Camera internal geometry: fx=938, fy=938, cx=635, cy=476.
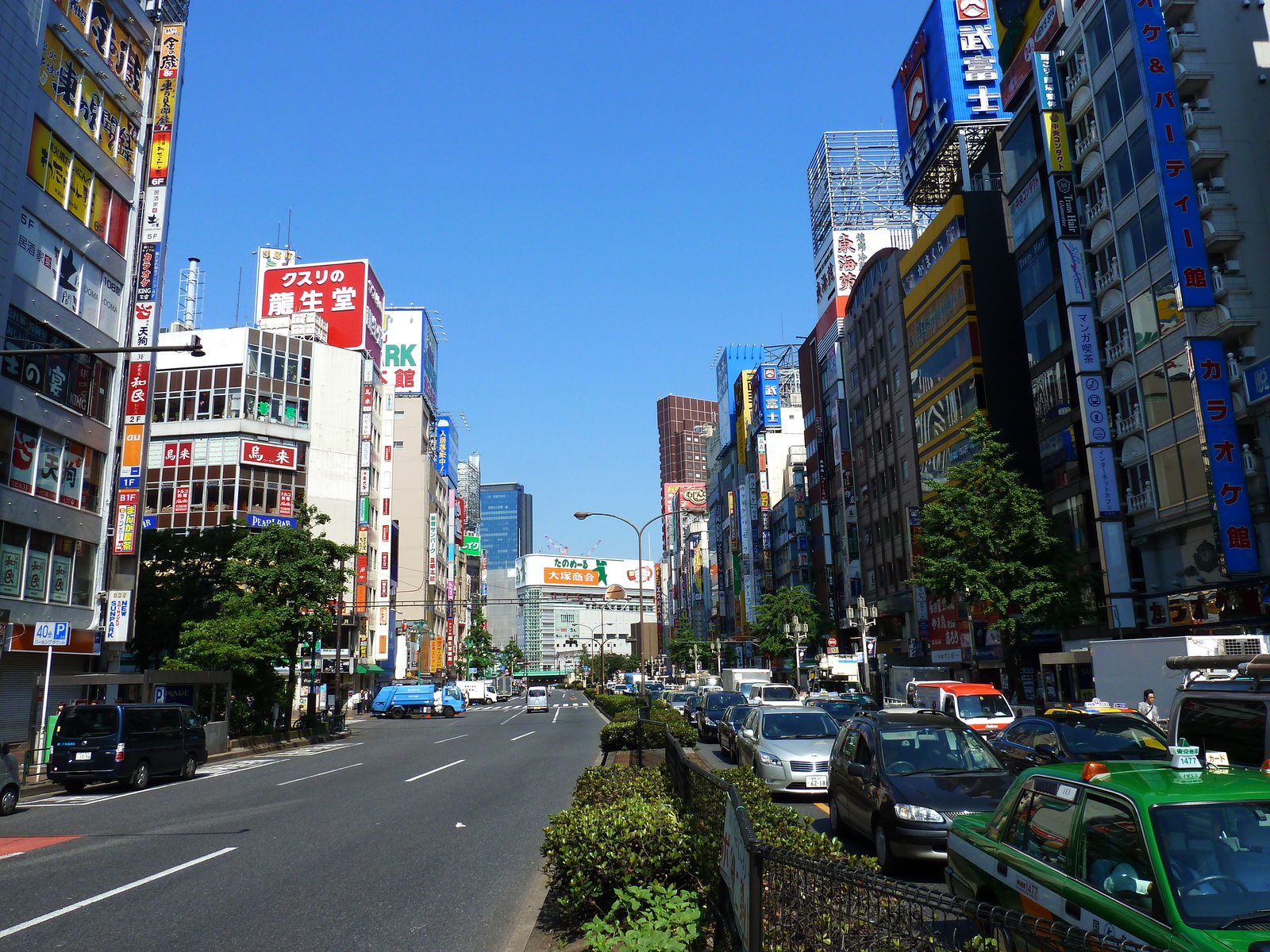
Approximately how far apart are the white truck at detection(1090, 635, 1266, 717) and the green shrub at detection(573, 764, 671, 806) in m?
15.6

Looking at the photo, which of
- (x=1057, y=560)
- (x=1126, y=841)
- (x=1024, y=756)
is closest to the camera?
(x=1126, y=841)

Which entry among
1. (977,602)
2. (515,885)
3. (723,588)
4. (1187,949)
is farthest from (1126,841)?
(723,588)

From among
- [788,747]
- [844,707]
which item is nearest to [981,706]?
[844,707]

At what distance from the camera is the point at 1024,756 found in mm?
15328

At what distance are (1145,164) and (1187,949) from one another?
120 ft

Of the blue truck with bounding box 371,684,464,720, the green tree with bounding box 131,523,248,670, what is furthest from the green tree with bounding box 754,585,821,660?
the green tree with bounding box 131,523,248,670

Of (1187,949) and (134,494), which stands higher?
(134,494)

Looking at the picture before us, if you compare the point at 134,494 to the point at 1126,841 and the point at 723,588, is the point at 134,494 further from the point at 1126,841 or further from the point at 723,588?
the point at 723,588

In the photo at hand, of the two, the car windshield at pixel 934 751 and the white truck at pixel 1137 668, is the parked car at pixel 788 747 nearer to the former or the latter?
the car windshield at pixel 934 751

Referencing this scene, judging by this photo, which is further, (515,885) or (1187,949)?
(515,885)

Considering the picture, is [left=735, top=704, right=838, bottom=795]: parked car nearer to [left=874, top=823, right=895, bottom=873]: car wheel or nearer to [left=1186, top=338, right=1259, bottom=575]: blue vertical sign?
[left=874, top=823, right=895, bottom=873]: car wheel

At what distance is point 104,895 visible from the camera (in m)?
10.0

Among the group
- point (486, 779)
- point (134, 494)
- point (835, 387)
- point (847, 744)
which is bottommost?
point (486, 779)

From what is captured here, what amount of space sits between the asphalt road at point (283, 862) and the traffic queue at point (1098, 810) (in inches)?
164
